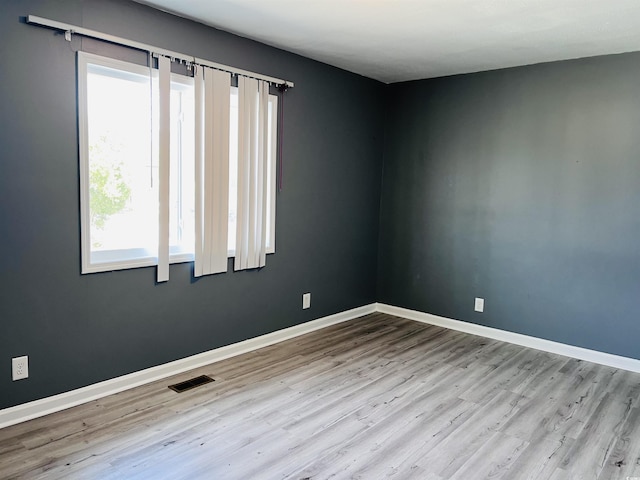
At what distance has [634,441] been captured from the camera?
2584 mm

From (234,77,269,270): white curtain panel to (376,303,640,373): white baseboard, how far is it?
1974mm

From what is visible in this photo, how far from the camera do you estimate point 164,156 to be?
3029mm

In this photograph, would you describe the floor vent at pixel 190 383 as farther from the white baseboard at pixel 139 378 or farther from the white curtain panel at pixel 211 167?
the white curtain panel at pixel 211 167

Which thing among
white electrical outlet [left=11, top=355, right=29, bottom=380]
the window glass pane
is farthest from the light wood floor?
the window glass pane

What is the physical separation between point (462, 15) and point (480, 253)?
2.27m

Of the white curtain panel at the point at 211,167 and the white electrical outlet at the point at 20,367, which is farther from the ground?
the white curtain panel at the point at 211,167

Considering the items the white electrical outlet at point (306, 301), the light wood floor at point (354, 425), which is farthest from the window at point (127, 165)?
the white electrical outlet at point (306, 301)

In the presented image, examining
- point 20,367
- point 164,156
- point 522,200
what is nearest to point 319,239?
point 164,156

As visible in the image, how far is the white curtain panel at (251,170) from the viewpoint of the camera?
351cm

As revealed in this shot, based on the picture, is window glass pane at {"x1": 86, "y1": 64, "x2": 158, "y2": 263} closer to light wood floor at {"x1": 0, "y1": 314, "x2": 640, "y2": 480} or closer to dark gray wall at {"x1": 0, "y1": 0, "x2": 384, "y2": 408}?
dark gray wall at {"x1": 0, "y1": 0, "x2": 384, "y2": 408}

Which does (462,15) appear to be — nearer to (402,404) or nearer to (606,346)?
(402,404)

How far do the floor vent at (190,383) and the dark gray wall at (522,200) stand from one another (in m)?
2.46

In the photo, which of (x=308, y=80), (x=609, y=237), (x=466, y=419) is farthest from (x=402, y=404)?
(x=308, y=80)

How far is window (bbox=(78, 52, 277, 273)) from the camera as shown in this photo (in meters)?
2.76
